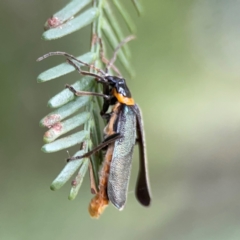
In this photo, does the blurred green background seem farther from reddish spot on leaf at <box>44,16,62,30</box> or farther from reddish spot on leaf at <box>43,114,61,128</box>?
reddish spot on leaf at <box>43,114,61,128</box>

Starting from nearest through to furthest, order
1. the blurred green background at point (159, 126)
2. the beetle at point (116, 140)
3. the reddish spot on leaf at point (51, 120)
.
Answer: the reddish spot on leaf at point (51, 120) → the beetle at point (116, 140) → the blurred green background at point (159, 126)

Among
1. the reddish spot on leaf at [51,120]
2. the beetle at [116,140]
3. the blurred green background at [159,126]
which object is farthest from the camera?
the blurred green background at [159,126]

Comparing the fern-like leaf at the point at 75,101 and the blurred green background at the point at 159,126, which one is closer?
the fern-like leaf at the point at 75,101

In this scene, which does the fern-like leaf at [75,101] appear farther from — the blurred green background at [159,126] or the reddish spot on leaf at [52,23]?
the blurred green background at [159,126]

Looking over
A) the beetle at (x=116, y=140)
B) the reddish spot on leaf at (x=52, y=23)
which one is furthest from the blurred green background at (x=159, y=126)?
the reddish spot on leaf at (x=52, y=23)

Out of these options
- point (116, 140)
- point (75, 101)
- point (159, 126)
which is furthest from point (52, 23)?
point (159, 126)

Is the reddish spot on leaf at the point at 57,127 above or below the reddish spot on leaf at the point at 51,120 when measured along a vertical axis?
below

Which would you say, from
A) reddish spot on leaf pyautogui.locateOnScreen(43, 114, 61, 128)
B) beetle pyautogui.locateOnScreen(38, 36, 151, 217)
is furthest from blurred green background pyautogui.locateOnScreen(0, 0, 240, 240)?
reddish spot on leaf pyautogui.locateOnScreen(43, 114, 61, 128)

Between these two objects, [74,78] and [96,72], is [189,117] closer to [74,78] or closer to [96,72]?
[74,78]

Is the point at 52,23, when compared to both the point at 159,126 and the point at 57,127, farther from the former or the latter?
the point at 159,126

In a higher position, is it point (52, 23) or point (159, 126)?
point (52, 23)
